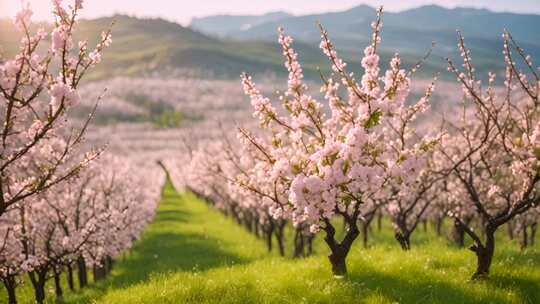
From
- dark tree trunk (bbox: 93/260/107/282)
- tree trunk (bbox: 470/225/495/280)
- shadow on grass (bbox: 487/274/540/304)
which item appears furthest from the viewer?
dark tree trunk (bbox: 93/260/107/282)

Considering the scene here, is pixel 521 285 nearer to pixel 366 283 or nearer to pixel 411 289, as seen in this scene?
pixel 411 289

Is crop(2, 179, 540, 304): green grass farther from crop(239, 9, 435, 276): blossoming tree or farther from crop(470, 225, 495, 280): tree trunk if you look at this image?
crop(239, 9, 435, 276): blossoming tree

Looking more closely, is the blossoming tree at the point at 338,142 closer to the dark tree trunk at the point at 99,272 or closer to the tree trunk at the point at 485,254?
the tree trunk at the point at 485,254

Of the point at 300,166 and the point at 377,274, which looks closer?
the point at 300,166

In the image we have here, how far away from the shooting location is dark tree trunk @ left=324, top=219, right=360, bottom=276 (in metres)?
13.8

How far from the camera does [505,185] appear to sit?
102 ft

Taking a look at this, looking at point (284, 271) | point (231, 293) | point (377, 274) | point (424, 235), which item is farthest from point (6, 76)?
point (424, 235)

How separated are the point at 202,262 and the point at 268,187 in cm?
2145

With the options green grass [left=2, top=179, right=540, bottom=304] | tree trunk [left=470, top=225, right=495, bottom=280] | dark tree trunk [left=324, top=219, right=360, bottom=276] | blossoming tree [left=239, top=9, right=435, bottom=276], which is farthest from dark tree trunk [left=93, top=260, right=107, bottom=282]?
tree trunk [left=470, top=225, right=495, bottom=280]

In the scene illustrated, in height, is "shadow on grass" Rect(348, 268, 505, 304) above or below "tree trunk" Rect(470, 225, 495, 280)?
below

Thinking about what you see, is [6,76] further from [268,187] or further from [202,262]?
[202,262]

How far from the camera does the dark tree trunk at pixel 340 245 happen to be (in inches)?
544

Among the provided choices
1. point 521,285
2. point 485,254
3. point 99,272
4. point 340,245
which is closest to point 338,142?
point 340,245

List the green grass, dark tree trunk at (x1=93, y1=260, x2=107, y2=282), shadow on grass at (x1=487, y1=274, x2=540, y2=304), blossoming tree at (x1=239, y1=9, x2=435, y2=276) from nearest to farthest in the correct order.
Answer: blossoming tree at (x1=239, y1=9, x2=435, y2=276) < shadow on grass at (x1=487, y1=274, x2=540, y2=304) < the green grass < dark tree trunk at (x1=93, y1=260, x2=107, y2=282)
